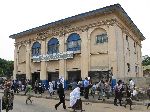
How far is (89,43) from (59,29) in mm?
5056

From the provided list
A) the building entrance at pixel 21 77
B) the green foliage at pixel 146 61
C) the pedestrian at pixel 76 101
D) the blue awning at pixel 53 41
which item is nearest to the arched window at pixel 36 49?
the blue awning at pixel 53 41

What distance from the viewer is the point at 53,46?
33375mm

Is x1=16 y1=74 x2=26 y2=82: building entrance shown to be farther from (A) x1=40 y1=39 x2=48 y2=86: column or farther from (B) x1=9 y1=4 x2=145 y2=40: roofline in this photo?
(B) x1=9 y1=4 x2=145 y2=40: roofline

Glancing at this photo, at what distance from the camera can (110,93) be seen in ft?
82.1

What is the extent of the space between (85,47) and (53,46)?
5.43 meters

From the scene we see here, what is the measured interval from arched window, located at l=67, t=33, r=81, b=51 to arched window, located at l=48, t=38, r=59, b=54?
1.99 metres

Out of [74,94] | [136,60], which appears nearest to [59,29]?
[136,60]

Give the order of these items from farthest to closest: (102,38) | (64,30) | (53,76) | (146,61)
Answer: (146,61), (53,76), (64,30), (102,38)

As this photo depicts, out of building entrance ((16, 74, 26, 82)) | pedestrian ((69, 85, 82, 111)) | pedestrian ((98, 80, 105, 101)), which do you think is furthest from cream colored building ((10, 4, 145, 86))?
pedestrian ((69, 85, 82, 111))

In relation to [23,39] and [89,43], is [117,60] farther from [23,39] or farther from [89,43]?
[23,39]

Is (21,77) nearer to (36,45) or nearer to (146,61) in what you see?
(36,45)

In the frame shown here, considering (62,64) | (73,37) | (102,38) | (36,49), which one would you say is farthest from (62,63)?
(102,38)

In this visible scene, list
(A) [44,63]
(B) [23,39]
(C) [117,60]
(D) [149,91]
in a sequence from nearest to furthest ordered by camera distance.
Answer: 1. (D) [149,91]
2. (C) [117,60]
3. (A) [44,63]
4. (B) [23,39]

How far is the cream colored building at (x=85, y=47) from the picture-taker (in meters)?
27.6
